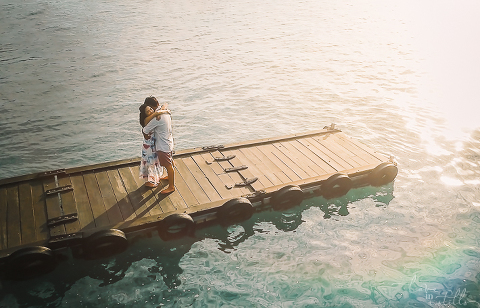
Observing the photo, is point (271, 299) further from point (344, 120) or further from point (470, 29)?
point (470, 29)

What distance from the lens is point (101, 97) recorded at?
2053 centimetres

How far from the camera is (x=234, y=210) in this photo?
32.2ft

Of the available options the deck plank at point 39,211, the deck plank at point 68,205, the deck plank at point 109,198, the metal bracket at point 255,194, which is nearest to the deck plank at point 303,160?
the metal bracket at point 255,194

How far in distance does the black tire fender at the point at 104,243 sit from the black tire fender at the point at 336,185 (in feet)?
19.5

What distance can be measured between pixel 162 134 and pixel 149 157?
2.71 ft

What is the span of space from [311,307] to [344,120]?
12006 millimetres

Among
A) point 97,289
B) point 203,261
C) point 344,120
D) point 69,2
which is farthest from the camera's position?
point 69,2

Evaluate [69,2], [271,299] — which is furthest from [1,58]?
[271,299]

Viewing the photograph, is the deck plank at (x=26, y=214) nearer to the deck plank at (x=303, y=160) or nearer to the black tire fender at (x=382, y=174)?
the deck plank at (x=303, y=160)

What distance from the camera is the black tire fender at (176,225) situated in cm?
902

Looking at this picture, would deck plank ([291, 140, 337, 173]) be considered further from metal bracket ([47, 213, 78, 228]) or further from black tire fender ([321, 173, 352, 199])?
metal bracket ([47, 213, 78, 228])

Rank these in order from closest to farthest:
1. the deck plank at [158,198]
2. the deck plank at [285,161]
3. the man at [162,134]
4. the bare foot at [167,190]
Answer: the man at [162,134], the deck plank at [158,198], the bare foot at [167,190], the deck plank at [285,161]

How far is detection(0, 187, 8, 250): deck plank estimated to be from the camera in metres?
8.12

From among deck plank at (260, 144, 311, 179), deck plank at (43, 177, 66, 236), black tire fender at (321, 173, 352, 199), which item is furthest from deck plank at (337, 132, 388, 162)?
deck plank at (43, 177, 66, 236)
